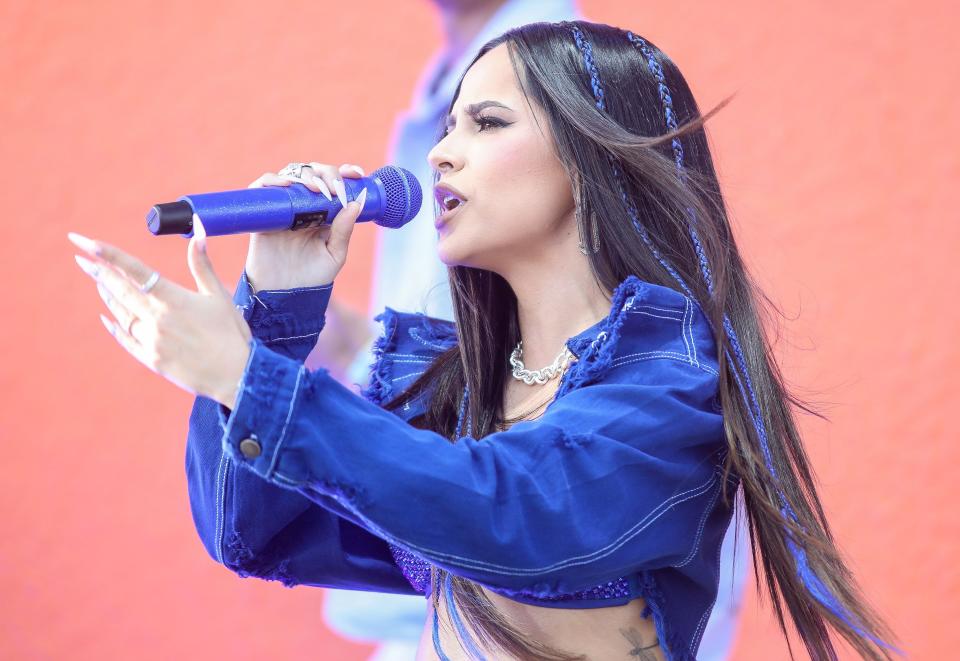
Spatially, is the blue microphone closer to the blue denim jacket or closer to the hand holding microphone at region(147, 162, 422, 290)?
the hand holding microphone at region(147, 162, 422, 290)

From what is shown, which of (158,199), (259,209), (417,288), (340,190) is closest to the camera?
(259,209)

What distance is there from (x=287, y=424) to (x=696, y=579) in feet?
1.71

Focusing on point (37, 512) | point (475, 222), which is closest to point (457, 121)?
point (475, 222)

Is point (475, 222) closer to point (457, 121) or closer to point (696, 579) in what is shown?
point (457, 121)

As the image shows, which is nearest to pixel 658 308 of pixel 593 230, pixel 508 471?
pixel 593 230

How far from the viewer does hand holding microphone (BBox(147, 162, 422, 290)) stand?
1111 millimetres

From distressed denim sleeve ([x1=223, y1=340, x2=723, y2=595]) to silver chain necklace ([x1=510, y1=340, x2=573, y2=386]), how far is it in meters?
0.19

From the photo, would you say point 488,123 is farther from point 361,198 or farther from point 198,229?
point 198,229

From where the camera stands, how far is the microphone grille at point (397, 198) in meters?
1.24

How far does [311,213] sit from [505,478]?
0.38m

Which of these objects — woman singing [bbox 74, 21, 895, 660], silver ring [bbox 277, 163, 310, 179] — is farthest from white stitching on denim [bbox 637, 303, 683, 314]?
silver ring [bbox 277, 163, 310, 179]

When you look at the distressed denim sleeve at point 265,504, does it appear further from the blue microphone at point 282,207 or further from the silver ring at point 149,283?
the silver ring at point 149,283

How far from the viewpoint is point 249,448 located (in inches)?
34.2

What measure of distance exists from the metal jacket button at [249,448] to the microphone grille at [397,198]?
430 millimetres
